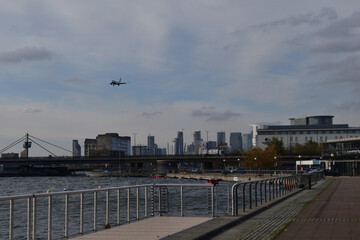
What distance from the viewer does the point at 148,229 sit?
15656mm

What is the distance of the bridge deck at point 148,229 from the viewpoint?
14.0m

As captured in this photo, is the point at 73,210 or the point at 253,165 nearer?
the point at 73,210

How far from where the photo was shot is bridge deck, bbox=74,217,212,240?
14.0 meters

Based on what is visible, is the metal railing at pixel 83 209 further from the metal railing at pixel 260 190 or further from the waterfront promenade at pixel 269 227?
the metal railing at pixel 260 190

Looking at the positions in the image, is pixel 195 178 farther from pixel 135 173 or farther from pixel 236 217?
pixel 236 217

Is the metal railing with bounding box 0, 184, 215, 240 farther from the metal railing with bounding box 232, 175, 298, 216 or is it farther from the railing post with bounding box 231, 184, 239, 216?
the metal railing with bounding box 232, 175, 298, 216

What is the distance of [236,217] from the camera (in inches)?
706

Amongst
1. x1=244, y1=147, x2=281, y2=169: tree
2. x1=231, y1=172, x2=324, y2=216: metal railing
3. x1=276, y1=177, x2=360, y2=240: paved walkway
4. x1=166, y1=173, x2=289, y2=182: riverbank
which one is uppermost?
x1=244, y1=147, x2=281, y2=169: tree

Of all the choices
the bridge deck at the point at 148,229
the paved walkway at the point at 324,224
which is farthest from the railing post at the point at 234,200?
the paved walkway at the point at 324,224

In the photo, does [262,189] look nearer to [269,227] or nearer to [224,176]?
[269,227]

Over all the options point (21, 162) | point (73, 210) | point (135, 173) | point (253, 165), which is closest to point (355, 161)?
point (253, 165)

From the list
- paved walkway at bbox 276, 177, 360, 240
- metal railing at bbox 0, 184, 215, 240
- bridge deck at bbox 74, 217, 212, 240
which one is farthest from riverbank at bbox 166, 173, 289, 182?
bridge deck at bbox 74, 217, 212, 240

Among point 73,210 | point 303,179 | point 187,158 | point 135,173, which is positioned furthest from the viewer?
point 135,173

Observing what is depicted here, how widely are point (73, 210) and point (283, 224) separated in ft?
67.3
